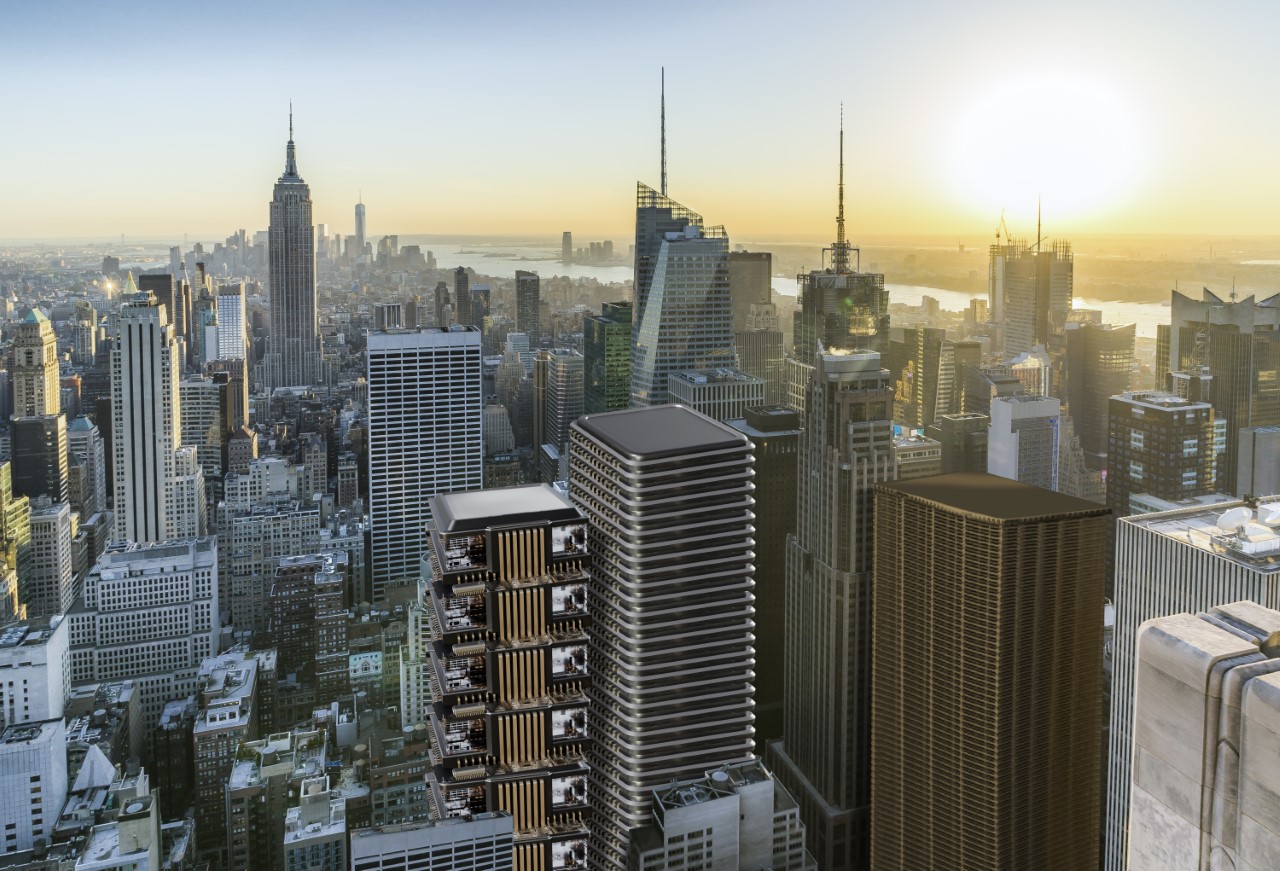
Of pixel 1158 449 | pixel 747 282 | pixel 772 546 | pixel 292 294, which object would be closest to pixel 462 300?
pixel 747 282

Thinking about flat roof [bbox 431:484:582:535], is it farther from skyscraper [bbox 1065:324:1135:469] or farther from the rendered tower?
the rendered tower

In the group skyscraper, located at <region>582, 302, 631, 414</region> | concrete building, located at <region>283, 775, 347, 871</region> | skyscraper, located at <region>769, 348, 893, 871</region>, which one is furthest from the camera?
skyscraper, located at <region>582, 302, 631, 414</region>

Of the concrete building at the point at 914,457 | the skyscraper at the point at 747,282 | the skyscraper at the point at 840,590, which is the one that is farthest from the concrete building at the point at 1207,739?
the skyscraper at the point at 747,282

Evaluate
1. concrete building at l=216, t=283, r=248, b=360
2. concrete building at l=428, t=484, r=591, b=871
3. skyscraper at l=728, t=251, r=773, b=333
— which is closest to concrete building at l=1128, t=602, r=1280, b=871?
concrete building at l=428, t=484, r=591, b=871

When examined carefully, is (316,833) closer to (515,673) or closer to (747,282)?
(515,673)

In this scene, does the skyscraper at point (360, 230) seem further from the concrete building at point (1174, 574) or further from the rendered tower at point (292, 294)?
the concrete building at point (1174, 574)

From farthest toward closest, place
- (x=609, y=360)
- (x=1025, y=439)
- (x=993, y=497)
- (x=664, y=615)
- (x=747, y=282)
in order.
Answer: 1. (x=609, y=360)
2. (x=747, y=282)
3. (x=1025, y=439)
4. (x=993, y=497)
5. (x=664, y=615)
